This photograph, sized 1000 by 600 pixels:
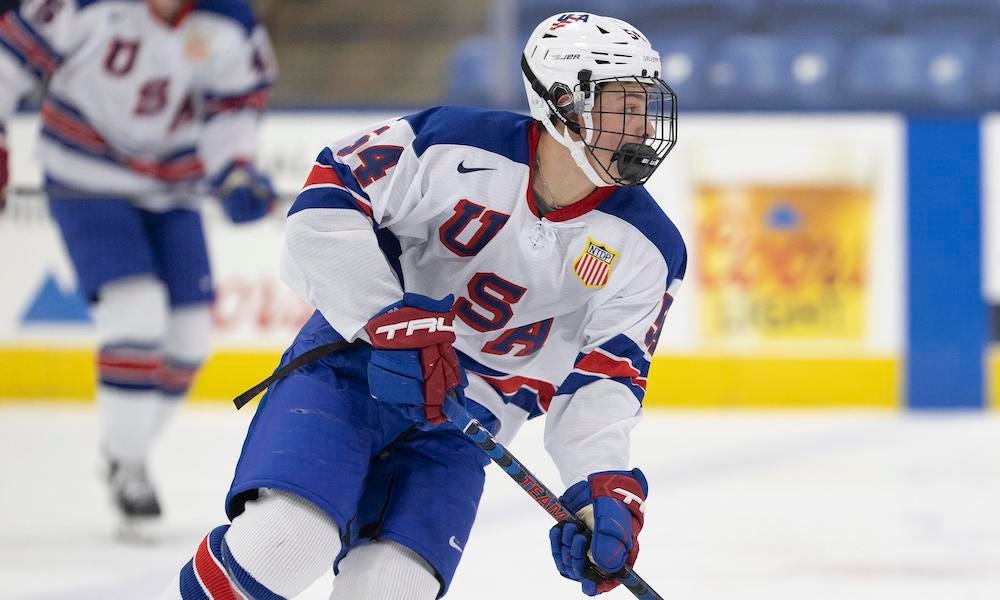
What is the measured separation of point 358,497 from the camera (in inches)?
68.7

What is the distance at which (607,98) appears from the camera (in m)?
1.86

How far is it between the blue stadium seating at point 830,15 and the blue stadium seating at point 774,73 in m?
0.07

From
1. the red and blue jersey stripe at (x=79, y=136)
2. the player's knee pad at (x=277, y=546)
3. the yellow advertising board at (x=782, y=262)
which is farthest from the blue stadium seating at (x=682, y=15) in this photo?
the player's knee pad at (x=277, y=546)

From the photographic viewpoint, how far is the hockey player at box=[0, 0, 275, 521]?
10.6 ft

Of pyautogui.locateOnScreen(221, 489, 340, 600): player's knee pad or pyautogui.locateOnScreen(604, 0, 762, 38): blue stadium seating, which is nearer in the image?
pyautogui.locateOnScreen(221, 489, 340, 600): player's knee pad

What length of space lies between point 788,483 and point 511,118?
2217 mm

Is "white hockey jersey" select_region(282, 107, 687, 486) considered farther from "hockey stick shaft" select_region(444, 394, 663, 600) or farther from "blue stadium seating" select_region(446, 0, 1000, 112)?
"blue stadium seating" select_region(446, 0, 1000, 112)

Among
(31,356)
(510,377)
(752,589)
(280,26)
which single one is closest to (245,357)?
(31,356)

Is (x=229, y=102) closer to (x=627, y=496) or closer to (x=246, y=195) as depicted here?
(x=246, y=195)

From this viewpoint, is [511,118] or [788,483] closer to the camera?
[511,118]

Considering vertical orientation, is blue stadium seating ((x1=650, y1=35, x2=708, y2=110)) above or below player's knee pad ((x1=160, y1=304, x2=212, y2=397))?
above

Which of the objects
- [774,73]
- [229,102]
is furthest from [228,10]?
[774,73]

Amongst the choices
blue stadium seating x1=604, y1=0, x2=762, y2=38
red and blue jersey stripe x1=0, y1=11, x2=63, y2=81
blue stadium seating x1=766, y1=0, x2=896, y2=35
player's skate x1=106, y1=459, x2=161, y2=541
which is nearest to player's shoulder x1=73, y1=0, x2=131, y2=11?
red and blue jersey stripe x1=0, y1=11, x2=63, y2=81

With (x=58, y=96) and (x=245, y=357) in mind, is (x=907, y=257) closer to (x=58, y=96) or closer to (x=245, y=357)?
(x=245, y=357)
